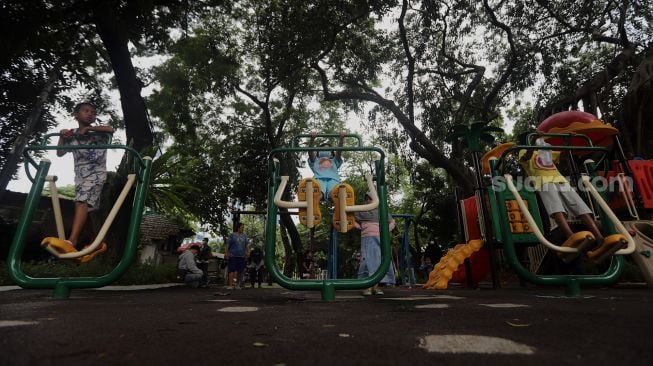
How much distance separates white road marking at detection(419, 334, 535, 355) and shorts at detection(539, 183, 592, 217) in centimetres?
→ 200

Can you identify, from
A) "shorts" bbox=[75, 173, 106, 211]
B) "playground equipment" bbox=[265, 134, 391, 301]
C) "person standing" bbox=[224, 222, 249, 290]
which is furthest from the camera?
"person standing" bbox=[224, 222, 249, 290]

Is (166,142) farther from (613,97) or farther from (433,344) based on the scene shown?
(613,97)

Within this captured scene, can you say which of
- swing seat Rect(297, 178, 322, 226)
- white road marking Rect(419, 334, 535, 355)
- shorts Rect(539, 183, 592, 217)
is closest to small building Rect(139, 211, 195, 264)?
swing seat Rect(297, 178, 322, 226)

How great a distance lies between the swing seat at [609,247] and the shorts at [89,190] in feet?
13.0

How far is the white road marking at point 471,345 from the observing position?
104cm

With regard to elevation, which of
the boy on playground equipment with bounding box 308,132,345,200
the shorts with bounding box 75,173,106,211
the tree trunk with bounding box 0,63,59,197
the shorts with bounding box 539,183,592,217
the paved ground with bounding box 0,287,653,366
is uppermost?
the tree trunk with bounding box 0,63,59,197

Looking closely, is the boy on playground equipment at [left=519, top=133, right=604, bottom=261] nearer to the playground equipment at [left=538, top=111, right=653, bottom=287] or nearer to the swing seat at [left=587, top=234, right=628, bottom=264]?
the swing seat at [left=587, top=234, right=628, bottom=264]

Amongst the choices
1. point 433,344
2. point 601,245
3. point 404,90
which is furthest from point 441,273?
point 404,90

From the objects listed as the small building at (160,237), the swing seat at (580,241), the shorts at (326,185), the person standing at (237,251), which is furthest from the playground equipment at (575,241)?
the small building at (160,237)

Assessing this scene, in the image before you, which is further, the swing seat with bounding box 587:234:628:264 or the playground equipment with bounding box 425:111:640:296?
the playground equipment with bounding box 425:111:640:296

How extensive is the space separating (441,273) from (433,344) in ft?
14.2

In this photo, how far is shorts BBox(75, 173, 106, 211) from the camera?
287cm

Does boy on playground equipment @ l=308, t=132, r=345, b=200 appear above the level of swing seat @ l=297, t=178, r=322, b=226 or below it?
above

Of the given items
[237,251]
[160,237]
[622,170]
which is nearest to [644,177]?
[622,170]
